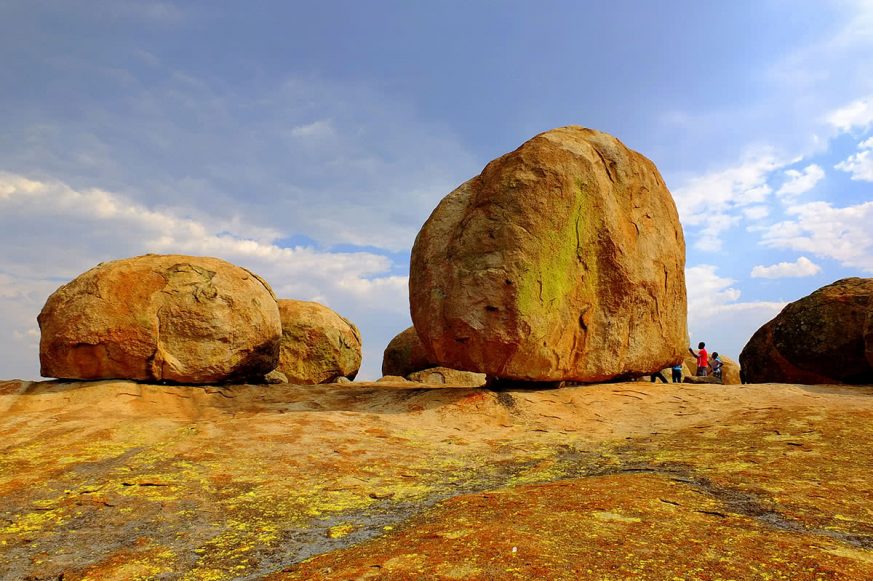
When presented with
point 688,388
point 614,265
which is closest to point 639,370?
point 688,388

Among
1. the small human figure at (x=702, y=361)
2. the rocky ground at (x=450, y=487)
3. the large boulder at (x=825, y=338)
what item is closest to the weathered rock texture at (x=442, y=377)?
the small human figure at (x=702, y=361)

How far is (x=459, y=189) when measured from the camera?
11148mm

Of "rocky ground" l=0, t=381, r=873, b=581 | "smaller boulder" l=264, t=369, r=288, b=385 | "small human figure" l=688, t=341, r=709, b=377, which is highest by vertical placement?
"small human figure" l=688, t=341, r=709, b=377

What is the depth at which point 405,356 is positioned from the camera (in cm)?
2131

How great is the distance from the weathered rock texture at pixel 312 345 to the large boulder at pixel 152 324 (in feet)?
10.1

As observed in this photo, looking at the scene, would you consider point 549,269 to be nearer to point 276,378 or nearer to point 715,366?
point 276,378

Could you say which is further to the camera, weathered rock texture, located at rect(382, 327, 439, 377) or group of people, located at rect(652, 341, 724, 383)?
weathered rock texture, located at rect(382, 327, 439, 377)

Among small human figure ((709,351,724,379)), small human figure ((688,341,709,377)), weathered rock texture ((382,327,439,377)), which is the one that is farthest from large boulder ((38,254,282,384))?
small human figure ((709,351,724,379))

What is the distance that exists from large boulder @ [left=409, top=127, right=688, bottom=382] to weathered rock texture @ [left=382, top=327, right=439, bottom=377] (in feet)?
34.1

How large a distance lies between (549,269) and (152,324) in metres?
7.03

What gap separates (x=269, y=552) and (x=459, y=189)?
8.12 meters

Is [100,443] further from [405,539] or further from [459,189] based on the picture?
[459,189]

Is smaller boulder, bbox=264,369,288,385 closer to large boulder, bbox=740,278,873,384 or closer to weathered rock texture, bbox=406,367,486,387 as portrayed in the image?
weathered rock texture, bbox=406,367,486,387

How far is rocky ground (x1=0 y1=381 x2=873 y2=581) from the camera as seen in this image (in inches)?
139
